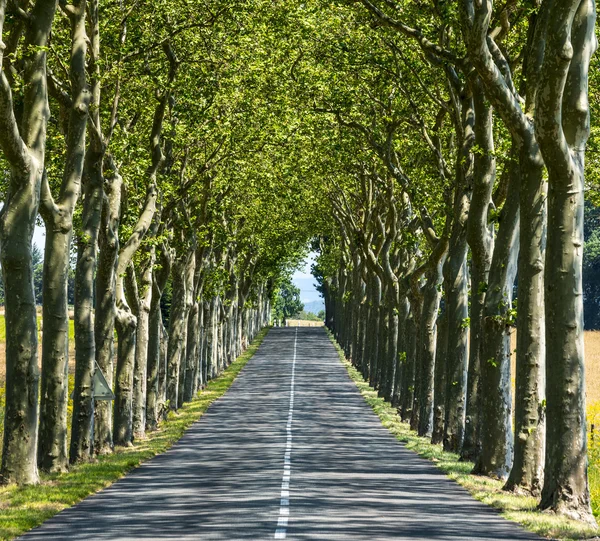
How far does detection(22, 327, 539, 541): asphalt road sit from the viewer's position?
567 inches

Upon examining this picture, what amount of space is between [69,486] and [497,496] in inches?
278

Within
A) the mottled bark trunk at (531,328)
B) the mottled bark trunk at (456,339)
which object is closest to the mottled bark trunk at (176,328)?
the mottled bark trunk at (456,339)

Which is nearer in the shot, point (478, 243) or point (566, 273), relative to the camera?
point (566, 273)

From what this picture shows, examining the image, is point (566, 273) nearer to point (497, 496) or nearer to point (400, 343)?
point (497, 496)

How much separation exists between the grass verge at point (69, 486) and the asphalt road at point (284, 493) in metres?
0.26

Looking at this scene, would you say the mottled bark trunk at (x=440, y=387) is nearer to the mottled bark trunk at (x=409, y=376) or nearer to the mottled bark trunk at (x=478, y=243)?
the mottled bark trunk at (x=478, y=243)

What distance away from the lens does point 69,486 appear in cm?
1941

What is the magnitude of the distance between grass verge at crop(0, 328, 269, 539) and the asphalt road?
0.85 feet

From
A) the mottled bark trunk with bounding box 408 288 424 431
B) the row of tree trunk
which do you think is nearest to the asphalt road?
the mottled bark trunk with bounding box 408 288 424 431

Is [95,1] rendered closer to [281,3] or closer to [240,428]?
[281,3]

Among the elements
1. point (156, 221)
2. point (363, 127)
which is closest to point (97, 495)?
point (156, 221)

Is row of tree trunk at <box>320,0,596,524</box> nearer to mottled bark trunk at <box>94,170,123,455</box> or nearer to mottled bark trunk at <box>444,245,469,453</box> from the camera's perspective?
mottled bark trunk at <box>444,245,469,453</box>

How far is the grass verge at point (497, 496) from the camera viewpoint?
1421 centimetres

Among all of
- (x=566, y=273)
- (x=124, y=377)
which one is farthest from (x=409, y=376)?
(x=566, y=273)
